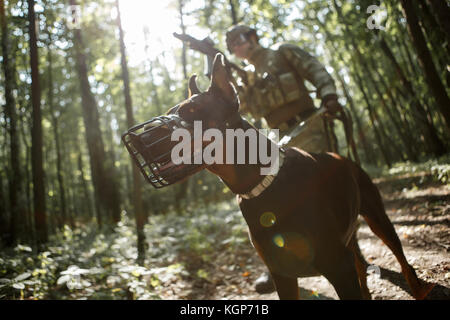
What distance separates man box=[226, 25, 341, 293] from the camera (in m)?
3.98

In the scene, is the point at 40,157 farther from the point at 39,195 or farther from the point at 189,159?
the point at 189,159

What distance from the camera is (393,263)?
3.85m

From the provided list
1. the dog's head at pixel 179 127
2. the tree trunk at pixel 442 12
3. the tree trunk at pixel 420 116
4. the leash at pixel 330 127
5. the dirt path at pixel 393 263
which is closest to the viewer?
the dog's head at pixel 179 127

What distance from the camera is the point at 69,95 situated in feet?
59.9

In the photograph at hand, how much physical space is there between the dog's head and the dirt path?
261cm

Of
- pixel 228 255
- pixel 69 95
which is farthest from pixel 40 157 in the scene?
pixel 69 95

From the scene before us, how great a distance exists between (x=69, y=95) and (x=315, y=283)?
1888 cm

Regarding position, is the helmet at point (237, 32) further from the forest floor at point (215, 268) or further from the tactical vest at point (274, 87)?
the forest floor at point (215, 268)

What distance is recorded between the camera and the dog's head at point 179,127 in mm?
1945

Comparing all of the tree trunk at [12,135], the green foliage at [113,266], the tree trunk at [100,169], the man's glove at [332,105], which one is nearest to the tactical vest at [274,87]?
the man's glove at [332,105]

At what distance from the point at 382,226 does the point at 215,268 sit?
3639mm

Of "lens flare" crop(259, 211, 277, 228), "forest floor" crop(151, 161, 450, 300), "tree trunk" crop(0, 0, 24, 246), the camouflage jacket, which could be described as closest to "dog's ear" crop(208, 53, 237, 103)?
"lens flare" crop(259, 211, 277, 228)

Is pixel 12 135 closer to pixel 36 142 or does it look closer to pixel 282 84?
pixel 36 142

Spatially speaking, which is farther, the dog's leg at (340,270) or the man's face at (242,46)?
the man's face at (242,46)
